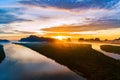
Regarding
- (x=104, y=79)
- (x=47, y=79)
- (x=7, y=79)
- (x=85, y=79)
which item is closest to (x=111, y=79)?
(x=104, y=79)

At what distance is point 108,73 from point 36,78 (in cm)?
1286

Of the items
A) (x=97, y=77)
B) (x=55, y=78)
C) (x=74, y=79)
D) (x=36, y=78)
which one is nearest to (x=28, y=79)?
(x=36, y=78)

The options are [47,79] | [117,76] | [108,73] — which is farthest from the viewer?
[108,73]

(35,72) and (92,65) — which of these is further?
(92,65)

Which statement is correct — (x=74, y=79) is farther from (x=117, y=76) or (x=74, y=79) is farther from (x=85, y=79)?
(x=117, y=76)

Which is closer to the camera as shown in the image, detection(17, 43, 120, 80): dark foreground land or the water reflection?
the water reflection

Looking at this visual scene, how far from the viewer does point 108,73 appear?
139ft

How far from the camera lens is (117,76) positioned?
1555 inches

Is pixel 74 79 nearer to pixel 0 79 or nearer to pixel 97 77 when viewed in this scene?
pixel 97 77

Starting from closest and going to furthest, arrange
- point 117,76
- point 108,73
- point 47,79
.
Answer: point 47,79
point 117,76
point 108,73

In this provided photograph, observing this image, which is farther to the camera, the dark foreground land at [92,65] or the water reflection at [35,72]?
the dark foreground land at [92,65]

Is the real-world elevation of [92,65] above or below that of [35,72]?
below

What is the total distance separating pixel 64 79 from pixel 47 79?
256 cm

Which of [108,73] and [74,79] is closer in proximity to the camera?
[74,79]
